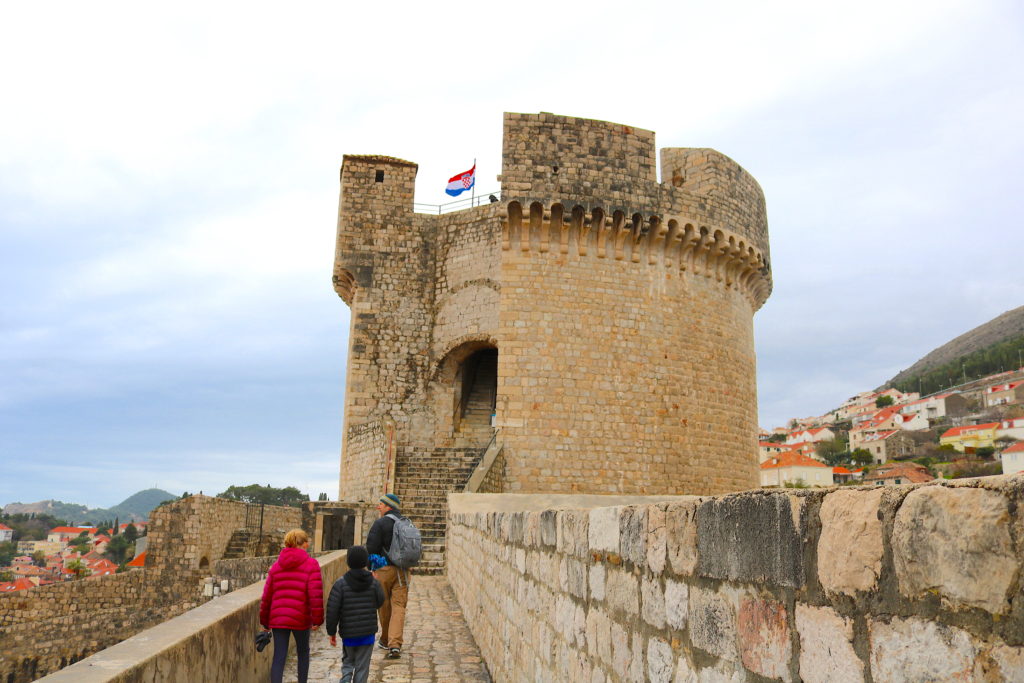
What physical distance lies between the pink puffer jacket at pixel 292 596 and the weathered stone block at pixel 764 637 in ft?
11.7

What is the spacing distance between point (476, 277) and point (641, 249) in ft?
11.3

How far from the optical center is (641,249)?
14875mm

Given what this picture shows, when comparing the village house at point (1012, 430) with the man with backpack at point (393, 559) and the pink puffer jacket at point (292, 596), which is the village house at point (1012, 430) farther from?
the pink puffer jacket at point (292, 596)

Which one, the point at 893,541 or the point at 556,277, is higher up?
the point at 556,277

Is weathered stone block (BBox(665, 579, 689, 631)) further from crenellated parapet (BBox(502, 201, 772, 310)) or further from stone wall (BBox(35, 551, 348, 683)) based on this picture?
crenellated parapet (BBox(502, 201, 772, 310))

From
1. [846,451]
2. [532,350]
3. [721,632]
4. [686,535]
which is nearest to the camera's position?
[721,632]

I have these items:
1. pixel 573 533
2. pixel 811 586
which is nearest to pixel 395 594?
pixel 573 533

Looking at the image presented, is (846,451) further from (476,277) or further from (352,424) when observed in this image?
(352,424)

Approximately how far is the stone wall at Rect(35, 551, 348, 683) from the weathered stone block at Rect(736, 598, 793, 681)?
2186mm

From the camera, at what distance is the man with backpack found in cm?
595

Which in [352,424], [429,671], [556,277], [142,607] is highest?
[556,277]

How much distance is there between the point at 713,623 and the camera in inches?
65.7

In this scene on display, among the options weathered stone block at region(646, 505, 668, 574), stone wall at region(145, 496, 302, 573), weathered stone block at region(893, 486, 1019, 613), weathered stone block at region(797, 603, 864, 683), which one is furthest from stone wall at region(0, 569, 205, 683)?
weathered stone block at region(893, 486, 1019, 613)

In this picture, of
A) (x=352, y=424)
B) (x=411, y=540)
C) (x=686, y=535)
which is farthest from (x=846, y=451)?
(x=686, y=535)
